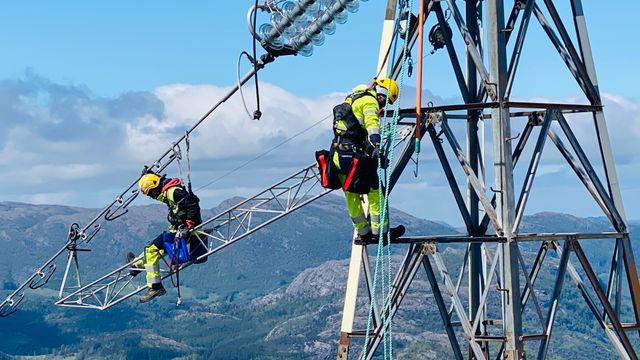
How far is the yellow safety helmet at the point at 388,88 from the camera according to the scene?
2103 cm

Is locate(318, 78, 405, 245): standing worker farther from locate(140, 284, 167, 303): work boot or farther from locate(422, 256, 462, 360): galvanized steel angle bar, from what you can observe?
locate(140, 284, 167, 303): work boot

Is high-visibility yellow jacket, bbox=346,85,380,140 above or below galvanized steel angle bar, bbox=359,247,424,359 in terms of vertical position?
above

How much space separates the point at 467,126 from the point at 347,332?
6126 millimetres

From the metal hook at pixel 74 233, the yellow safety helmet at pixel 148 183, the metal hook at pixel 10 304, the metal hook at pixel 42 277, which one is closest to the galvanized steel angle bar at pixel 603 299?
the yellow safety helmet at pixel 148 183

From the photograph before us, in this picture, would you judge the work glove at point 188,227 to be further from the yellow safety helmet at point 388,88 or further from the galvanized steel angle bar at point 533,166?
the galvanized steel angle bar at point 533,166

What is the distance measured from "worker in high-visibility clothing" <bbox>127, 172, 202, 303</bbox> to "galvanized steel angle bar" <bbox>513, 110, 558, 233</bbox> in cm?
1055

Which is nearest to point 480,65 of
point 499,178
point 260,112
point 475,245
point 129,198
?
point 499,178

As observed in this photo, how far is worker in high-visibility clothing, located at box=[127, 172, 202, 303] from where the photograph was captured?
94.4 feet

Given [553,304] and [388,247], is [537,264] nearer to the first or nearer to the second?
[553,304]

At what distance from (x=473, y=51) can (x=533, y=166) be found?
275cm

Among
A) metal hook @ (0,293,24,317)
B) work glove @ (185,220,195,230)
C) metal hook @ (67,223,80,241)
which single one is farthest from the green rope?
metal hook @ (0,293,24,317)

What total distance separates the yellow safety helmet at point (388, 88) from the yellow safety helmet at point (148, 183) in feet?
33.0

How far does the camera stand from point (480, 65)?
2123 centimetres

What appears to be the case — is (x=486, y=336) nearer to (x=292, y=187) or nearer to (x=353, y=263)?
Result: (x=353, y=263)
